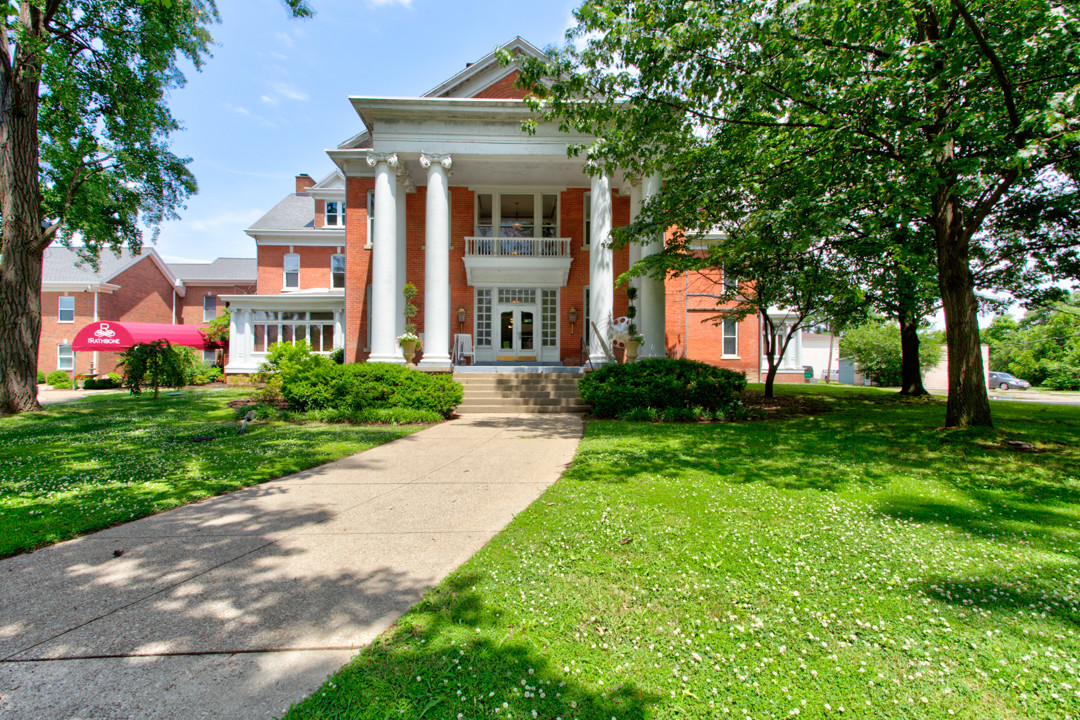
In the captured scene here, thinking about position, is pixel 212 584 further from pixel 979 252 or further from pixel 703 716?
pixel 979 252

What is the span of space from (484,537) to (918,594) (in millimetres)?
2909

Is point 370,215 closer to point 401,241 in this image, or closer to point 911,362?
point 401,241

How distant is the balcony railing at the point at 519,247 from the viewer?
18.4 metres

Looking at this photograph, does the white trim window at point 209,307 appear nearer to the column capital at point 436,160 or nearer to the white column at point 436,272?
the column capital at point 436,160

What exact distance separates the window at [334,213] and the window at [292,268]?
103 inches

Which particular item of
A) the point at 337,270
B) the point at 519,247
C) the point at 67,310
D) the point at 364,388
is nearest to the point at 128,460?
the point at 364,388

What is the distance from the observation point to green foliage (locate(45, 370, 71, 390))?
25.0 m

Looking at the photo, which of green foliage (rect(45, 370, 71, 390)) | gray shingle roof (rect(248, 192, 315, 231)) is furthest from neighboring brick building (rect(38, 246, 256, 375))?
gray shingle roof (rect(248, 192, 315, 231))

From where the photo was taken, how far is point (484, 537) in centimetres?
388

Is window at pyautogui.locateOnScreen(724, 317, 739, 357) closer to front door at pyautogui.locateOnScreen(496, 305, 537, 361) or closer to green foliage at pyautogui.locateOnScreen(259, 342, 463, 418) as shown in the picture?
front door at pyautogui.locateOnScreen(496, 305, 537, 361)

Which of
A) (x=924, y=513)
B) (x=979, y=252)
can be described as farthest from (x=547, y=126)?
(x=924, y=513)

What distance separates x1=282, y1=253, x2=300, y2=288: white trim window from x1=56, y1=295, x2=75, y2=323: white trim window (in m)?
13.3

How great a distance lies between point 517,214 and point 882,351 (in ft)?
86.8

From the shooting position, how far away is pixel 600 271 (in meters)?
14.8
